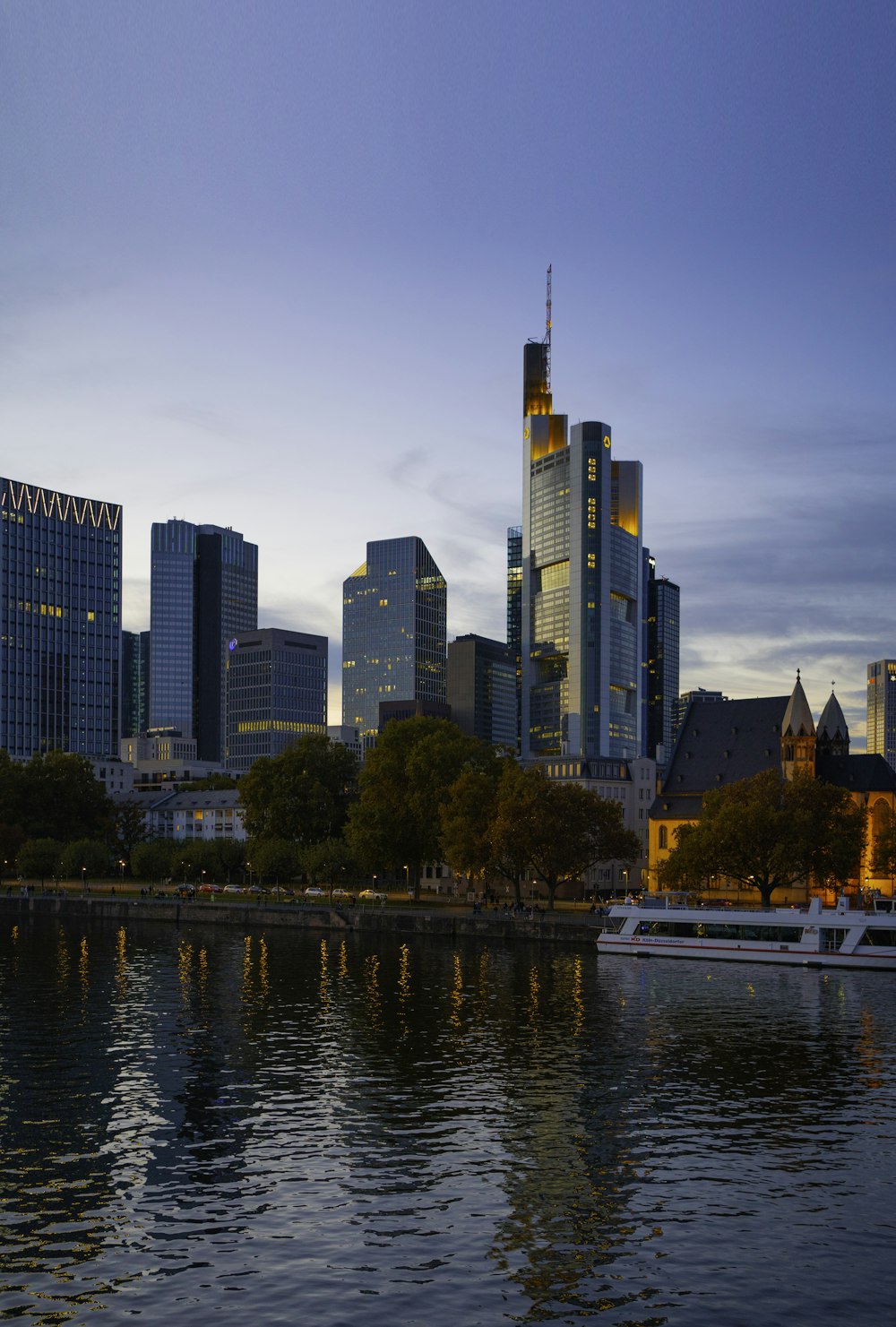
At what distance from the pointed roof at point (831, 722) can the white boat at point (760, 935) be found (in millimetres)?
69221

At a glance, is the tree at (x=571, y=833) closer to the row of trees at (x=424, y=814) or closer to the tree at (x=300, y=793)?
the row of trees at (x=424, y=814)

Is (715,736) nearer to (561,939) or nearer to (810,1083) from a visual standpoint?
(561,939)

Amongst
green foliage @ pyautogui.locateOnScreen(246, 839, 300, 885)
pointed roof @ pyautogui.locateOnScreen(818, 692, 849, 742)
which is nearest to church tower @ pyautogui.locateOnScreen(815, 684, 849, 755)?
pointed roof @ pyautogui.locateOnScreen(818, 692, 849, 742)

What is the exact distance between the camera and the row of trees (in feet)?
486

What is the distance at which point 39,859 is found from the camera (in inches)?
7717

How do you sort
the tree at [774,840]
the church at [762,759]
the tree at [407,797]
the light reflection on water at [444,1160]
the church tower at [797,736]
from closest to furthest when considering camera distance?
the light reflection on water at [444,1160] < the tree at [774,840] < the tree at [407,797] < the church at [762,759] < the church tower at [797,736]

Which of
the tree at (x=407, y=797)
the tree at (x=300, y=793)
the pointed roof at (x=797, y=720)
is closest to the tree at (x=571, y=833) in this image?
the tree at (x=407, y=797)

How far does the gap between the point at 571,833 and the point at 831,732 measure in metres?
61.8

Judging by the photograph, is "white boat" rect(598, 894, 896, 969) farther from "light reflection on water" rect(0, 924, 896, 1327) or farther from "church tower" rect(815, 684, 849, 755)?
"church tower" rect(815, 684, 849, 755)

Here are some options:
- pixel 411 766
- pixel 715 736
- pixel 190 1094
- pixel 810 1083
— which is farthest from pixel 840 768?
pixel 190 1094

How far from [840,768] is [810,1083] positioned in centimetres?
13646

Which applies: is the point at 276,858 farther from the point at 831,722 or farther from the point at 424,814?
the point at 831,722

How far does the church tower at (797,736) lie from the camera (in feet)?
600

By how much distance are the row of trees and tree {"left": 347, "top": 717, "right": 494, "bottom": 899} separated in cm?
16
